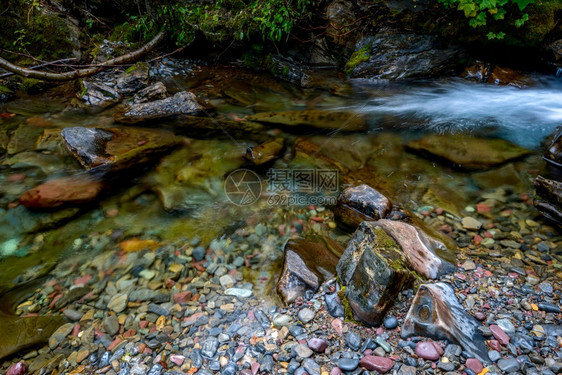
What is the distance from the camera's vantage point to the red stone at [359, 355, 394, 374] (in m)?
1.92

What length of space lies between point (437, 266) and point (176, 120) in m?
5.55

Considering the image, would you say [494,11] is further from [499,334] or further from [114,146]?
[114,146]

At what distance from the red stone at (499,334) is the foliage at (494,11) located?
5995 millimetres

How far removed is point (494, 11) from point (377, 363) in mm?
6788

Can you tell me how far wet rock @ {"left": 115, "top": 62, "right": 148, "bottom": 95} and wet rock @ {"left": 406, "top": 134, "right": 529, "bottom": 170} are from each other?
6532 mm

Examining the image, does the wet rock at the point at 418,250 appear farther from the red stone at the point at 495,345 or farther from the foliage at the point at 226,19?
the foliage at the point at 226,19

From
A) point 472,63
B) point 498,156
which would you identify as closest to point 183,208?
point 498,156

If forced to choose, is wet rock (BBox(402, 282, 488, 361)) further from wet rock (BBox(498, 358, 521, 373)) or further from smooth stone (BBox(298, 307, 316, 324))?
smooth stone (BBox(298, 307, 316, 324))

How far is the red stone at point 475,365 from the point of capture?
1.85 m

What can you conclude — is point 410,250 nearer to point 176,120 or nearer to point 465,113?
point 465,113

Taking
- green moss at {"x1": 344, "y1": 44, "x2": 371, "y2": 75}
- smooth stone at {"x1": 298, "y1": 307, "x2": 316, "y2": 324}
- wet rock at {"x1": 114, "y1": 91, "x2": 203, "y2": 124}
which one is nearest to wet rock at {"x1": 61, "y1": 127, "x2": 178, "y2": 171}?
wet rock at {"x1": 114, "y1": 91, "x2": 203, "y2": 124}

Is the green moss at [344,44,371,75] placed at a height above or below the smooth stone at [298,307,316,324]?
above

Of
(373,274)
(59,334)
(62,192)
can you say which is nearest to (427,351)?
(373,274)

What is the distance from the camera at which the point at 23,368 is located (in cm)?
231
